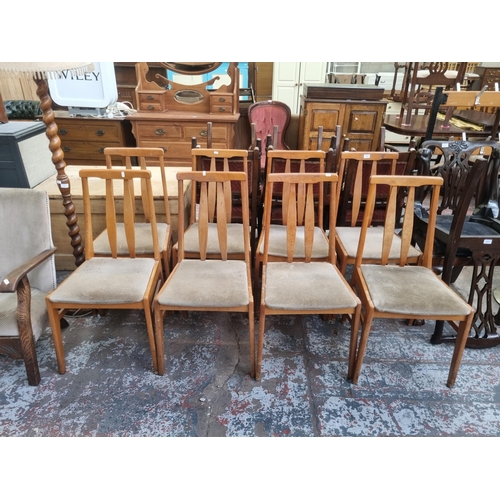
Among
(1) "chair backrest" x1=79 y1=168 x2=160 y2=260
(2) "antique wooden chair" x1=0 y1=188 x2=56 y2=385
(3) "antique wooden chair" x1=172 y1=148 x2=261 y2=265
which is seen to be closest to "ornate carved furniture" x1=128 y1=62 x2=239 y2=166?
(3) "antique wooden chair" x1=172 y1=148 x2=261 y2=265

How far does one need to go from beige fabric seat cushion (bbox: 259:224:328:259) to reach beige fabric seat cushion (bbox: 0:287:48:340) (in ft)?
Result: 3.77

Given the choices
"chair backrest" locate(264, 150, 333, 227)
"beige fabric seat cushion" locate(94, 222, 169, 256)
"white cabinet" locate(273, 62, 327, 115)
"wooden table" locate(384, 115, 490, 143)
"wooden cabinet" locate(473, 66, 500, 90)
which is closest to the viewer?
"beige fabric seat cushion" locate(94, 222, 169, 256)

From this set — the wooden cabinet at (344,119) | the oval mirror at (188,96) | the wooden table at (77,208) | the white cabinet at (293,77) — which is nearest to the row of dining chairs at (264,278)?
the wooden table at (77,208)

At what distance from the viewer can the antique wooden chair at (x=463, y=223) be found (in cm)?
178

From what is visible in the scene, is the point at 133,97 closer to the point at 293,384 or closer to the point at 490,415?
the point at 293,384

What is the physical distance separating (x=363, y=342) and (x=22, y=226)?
5.75 ft

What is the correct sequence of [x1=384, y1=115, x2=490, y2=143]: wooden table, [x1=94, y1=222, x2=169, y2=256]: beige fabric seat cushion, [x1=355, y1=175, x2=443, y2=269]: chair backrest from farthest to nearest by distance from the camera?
[x1=384, y1=115, x2=490, y2=143]: wooden table < [x1=94, y1=222, x2=169, y2=256]: beige fabric seat cushion < [x1=355, y1=175, x2=443, y2=269]: chair backrest

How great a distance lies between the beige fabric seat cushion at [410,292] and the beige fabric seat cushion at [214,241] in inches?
27.8

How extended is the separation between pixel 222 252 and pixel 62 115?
268 centimetres

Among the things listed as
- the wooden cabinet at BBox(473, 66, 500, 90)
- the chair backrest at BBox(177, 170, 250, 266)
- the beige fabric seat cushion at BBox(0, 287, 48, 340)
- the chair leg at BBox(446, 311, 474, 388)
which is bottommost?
the chair leg at BBox(446, 311, 474, 388)

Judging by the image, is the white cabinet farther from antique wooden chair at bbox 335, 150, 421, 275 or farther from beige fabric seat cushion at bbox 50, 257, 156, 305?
beige fabric seat cushion at bbox 50, 257, 156, 305

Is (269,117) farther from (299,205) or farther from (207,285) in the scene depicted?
(207,285)

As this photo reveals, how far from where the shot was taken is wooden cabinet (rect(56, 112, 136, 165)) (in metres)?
3.46

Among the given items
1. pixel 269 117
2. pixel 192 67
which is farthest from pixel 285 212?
pixel 192 67
